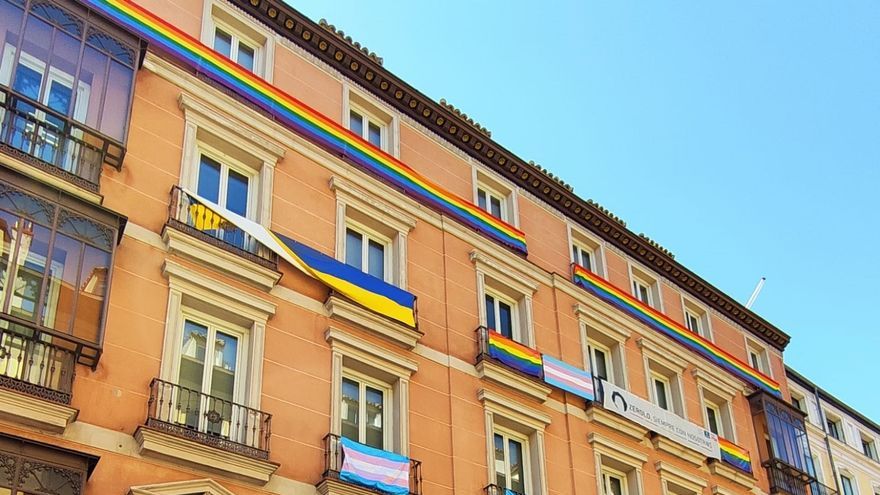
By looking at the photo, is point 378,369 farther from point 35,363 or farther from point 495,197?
point 495,197

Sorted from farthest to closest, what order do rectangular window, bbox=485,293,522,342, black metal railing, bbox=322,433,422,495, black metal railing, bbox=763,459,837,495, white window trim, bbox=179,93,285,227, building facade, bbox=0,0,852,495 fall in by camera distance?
black metal railing, bbox=763,459,837,495, rectangular window, bbox=485,293,522,342, white window trim, bbox=179,93,285,227, black metal railing, bbox=322,433,422,495, building facade, bbox=0,0,852,495

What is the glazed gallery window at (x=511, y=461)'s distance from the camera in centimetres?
2297

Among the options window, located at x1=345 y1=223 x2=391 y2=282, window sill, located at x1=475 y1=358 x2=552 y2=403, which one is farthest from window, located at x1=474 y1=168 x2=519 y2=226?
window sill, located at x1=475 y1=358 x2=552 y2=403

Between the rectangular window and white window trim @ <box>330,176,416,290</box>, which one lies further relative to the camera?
the rectangular window

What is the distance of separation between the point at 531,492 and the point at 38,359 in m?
12.3

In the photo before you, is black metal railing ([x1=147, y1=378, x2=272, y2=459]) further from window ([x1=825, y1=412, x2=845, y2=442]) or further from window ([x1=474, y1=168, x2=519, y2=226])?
window ([x1=825, y1=412, x2=845, y2=442])

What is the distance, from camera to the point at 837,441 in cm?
4003

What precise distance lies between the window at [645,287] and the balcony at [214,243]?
15422 millimetres

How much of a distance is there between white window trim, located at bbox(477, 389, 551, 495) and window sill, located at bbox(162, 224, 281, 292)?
627cm

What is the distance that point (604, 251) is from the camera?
31203mm

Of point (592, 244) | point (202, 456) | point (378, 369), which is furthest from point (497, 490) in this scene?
point (592, 244)

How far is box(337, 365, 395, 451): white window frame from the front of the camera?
2080 centimetres

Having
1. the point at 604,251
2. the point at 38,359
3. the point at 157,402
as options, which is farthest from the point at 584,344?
the point at 38,359

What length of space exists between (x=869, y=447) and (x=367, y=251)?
29.9 meters
